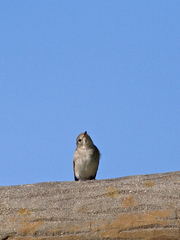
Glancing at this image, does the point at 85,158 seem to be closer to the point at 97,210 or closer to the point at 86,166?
the point at 86,166

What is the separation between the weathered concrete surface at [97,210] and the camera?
282cm

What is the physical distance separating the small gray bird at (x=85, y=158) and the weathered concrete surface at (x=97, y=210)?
3906mm

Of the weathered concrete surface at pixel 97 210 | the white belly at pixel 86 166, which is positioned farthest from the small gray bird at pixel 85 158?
the weathered concrete surface at pixel 97 210

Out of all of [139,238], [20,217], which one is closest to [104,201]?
[139,238]

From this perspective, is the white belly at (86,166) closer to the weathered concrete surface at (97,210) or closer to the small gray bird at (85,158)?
the small gray bird at (85,158)

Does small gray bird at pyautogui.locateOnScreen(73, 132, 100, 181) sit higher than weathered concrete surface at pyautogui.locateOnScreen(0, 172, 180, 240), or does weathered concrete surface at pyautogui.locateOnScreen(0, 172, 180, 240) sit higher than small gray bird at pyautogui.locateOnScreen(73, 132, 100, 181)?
small gray bird at pyautogui.locateOnScreen(73, 132, 100, 181)

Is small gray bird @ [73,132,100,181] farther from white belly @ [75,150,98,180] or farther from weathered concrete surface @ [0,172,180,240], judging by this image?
weathered concrete surface @ [0,172,180,240]

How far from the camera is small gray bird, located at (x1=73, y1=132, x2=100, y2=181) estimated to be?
7145 millimetres

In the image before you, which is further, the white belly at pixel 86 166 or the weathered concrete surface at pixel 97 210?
the white belly at pixel 86 166

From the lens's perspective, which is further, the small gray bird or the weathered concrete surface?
the small gray bird

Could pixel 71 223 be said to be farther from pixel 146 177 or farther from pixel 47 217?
pixel 146 177

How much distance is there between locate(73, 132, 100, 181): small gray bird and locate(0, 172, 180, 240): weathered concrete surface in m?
3.91

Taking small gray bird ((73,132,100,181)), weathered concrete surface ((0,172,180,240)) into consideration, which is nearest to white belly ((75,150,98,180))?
small gray bird ((73,132,100,181))

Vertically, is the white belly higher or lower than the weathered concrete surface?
higher
